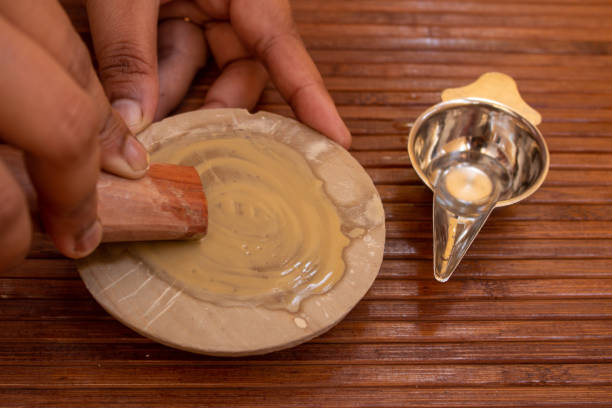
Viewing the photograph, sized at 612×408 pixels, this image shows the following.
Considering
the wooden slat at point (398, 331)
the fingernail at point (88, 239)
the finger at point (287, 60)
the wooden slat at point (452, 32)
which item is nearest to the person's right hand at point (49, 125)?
the fingernail at point (88, 239)

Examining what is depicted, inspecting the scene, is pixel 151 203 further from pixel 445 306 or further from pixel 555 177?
pixel 555 177

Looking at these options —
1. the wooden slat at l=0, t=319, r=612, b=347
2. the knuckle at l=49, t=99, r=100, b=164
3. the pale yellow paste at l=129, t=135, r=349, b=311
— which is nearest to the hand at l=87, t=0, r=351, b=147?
the pale yellow paste at l=129, t=135, r=349, b=311

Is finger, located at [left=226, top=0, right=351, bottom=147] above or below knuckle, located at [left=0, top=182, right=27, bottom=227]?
below

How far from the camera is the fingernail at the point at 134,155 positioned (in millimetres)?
893

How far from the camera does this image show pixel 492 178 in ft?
4.25

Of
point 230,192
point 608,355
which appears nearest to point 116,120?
point 230,192

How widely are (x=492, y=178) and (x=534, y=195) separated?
96mm

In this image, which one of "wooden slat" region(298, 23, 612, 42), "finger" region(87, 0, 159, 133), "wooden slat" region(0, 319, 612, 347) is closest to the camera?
"wooden slat" region(0, 319, 612, 347)

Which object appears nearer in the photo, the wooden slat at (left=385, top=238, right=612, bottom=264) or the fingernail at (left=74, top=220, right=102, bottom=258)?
the fingernail at (left=74, top=220, right=102, bottom=258)

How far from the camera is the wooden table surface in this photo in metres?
0.94

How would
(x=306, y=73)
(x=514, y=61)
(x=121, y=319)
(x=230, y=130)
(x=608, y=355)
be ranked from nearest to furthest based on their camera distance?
(x=121, y=319)
(x=608, y=355)
(x=230, y=130)
(x=306, y=73)
(x=514, y=61)

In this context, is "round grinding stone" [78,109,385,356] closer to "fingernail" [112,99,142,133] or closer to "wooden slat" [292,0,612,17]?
"fingernail" [112,99,142,133]

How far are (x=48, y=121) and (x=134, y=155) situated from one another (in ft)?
1.15

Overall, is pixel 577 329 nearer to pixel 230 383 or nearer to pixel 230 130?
pixel 230 383
